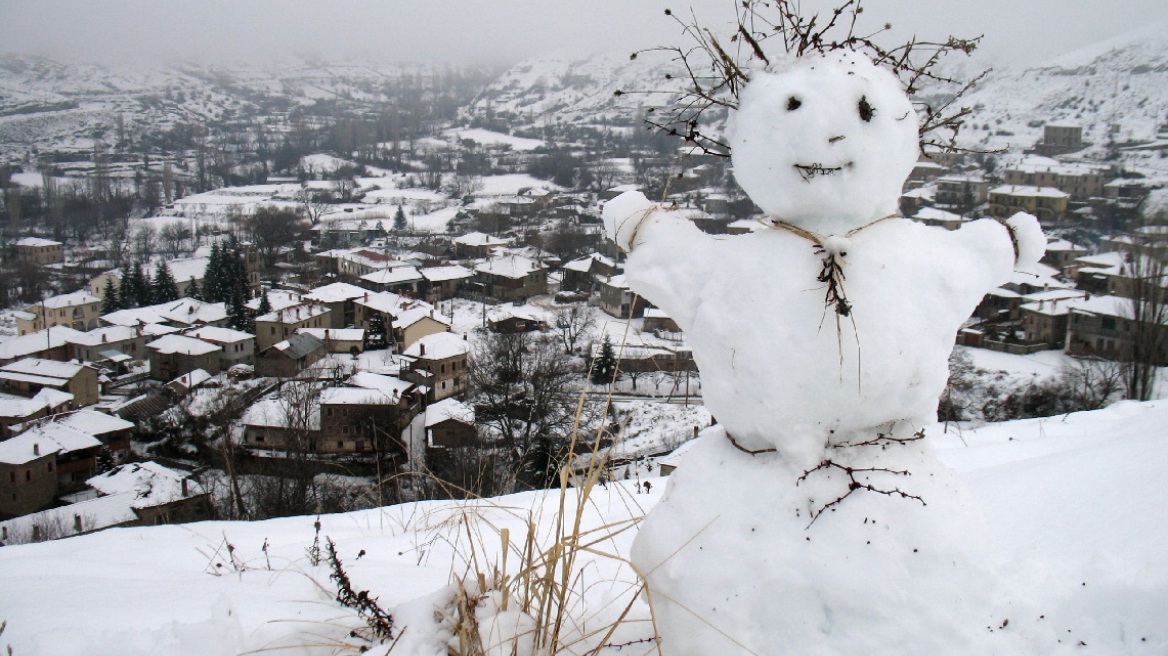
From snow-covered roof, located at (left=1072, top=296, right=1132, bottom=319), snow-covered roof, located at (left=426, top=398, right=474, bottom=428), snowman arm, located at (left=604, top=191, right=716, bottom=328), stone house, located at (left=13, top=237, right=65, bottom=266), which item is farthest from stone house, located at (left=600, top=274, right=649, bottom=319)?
stone house, located at (left=13, top=237, right=65, bottom=266)

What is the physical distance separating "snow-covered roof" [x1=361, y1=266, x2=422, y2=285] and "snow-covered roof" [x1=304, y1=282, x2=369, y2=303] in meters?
1.47

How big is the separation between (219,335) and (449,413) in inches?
357

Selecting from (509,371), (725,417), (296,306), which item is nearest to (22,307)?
(296,306)

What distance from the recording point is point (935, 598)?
1.26m

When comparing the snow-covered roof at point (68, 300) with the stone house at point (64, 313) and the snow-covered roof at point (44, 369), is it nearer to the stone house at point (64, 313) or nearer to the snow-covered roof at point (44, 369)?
the stone house at point (64, 313)

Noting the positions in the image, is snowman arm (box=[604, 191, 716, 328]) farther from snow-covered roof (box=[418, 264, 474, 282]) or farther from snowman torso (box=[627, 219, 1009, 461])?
snow-covered roof (box=[418, 264, 474, 282])

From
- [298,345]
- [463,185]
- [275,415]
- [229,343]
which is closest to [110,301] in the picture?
[229,343]

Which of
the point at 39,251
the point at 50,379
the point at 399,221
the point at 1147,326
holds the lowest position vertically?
the point at 50,379

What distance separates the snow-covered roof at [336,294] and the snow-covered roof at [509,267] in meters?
3.99

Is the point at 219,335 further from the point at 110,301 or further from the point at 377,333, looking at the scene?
the point at 110,301

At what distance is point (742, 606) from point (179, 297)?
26.3m

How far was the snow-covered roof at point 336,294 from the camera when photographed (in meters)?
21.6

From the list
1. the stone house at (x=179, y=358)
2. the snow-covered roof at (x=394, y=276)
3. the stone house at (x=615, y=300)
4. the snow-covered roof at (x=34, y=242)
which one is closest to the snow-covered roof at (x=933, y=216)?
the stone house at (x=615, y=300)

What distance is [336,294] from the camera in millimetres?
21844
